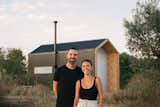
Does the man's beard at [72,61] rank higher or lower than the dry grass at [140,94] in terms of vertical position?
higher

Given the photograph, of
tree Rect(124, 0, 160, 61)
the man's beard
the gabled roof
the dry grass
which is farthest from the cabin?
the man's beard

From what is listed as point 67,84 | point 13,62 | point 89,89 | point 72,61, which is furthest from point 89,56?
point 89,89

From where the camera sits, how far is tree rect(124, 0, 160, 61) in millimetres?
20234

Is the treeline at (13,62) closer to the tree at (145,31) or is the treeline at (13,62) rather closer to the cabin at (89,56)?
the cabin at (89,56)

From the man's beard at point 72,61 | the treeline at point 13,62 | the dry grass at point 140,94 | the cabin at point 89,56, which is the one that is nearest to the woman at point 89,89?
the man's beard at point 72,61

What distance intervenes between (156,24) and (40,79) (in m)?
12.9

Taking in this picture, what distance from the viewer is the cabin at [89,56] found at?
29.0m

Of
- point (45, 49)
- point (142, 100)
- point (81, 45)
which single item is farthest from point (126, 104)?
point (45, 49)

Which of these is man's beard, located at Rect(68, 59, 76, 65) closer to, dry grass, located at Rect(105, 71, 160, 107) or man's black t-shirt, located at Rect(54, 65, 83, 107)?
man's black t-shirt, located at Rect(54, 65, 83, 107)

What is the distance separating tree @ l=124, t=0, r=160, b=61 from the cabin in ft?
23.1

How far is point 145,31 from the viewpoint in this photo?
20.5 metres

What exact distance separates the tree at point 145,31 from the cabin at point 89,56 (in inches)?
277

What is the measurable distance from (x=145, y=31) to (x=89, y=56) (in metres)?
8.04

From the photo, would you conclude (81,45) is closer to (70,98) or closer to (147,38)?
(147,38)
